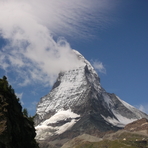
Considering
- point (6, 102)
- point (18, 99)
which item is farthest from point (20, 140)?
point (18, 99)

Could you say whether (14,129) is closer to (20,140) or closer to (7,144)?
(20,140)

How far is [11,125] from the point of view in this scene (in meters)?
61.4

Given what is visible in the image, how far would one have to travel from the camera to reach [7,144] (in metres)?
55.3

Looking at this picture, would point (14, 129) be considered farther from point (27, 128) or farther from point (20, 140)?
point (27, 128)

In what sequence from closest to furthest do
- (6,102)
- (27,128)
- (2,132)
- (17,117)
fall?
(2,132) → (6,102) → (17,117) → (27,128)

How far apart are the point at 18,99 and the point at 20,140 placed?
16189 mm

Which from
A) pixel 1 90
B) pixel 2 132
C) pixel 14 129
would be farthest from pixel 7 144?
pixel 1 90

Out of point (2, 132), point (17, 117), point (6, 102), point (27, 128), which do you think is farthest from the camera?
point (27, 128)

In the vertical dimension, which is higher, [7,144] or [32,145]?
[32,145]


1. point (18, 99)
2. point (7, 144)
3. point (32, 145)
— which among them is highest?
point (18, 99)

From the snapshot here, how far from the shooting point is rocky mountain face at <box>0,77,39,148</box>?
2179 inches

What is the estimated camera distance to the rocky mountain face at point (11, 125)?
5534 centimetres

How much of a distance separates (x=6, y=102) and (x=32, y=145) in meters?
15.8

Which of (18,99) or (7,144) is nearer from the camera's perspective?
(7,144)
